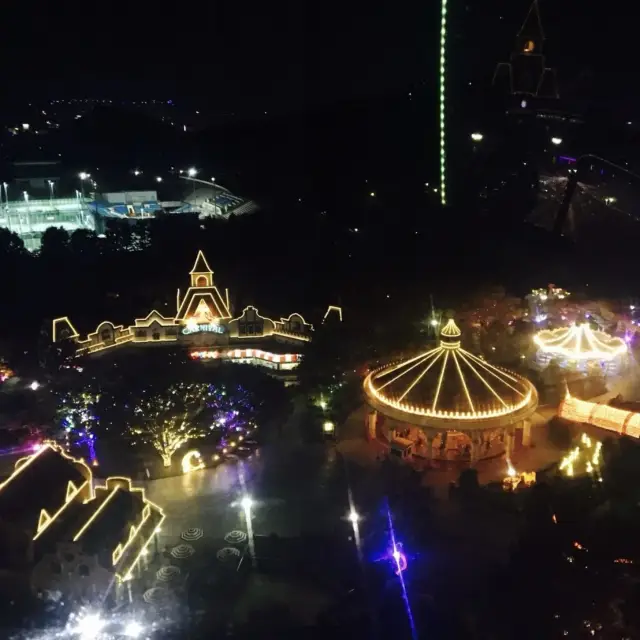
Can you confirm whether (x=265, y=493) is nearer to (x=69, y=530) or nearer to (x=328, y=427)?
(x=328, y=427)

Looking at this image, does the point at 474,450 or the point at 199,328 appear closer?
the point at 474,450

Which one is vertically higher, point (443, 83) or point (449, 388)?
point (443, 83)

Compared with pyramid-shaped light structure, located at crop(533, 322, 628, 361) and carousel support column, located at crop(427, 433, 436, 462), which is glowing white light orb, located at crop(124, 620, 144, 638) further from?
pyramid-shaped light structure, located at crop(533, 322, 628, 361)

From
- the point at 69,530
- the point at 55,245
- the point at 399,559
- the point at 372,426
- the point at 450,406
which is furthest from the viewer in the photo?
the point at 55,245

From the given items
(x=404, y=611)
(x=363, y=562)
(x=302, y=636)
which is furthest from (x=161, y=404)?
(x=404, y=611)

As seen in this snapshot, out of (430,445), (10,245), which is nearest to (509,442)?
(430,445)

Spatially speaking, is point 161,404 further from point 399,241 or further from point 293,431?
point 399,241

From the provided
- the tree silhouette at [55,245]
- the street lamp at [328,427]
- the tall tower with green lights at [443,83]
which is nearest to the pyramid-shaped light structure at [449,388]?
the street lamp at [328,427]
